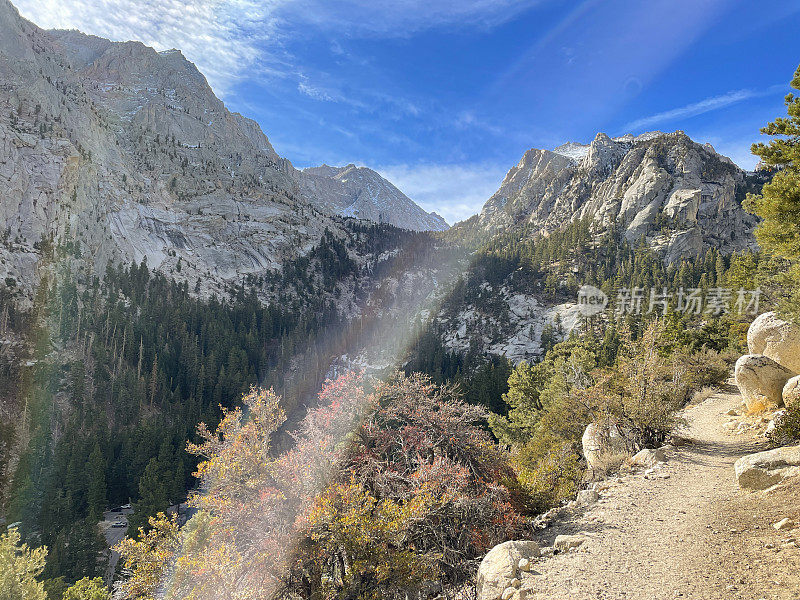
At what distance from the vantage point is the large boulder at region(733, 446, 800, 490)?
7821 mm

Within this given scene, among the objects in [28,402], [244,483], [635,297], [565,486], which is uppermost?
[635,297]

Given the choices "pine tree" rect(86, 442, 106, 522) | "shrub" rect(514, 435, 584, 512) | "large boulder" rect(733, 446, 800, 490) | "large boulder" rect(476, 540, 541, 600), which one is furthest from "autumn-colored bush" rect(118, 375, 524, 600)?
"pine tree" rect(86, 442, 106, 522)

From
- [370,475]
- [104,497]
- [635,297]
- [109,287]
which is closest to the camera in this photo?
[370,475]

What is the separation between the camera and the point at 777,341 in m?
16.0

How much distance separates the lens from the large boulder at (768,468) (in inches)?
308

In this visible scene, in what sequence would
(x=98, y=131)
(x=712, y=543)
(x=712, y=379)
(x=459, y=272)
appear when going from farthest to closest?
(x=459, y=272) → (x=98, y=131) → (x=712, y=379) → (x=712, y=543)

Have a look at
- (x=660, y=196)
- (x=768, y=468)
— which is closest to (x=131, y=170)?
(x=768, y=468)

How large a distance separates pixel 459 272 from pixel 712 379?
115151 mm

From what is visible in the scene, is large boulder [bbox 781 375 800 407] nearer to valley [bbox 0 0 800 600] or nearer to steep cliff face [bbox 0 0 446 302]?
valley [bbox 0 0 800 600]

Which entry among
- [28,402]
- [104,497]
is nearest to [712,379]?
[104,497]

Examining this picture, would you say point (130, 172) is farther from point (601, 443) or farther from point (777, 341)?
point (777, 341)

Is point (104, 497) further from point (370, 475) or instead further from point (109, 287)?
point (109, 287)

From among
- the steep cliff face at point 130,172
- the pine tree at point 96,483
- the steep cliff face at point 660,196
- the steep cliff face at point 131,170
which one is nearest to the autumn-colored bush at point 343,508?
the pine tree at point 96,483

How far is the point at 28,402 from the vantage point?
5572 cm
